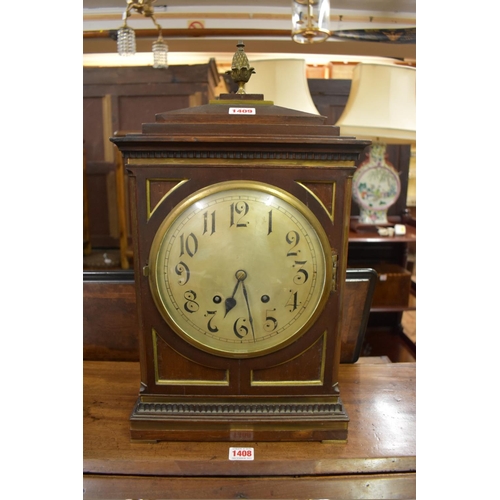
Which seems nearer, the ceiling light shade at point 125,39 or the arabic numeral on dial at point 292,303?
the arabic numeral on dial at point 292,303

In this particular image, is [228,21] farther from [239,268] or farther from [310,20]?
[239,268]

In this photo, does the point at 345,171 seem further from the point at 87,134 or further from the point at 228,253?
the point at 87,134

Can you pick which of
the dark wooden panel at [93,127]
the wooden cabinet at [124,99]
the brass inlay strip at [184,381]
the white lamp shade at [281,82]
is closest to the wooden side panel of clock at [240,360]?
the brass inlay strip at [184,381]

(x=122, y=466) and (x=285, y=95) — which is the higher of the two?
(x=285, y=95)

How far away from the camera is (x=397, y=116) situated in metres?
1.85

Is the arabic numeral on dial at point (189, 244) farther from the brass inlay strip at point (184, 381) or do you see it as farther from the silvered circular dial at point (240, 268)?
the brass inlay strip at point (184, 381)

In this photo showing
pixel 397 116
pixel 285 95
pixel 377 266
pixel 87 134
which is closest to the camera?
pixel 285 95

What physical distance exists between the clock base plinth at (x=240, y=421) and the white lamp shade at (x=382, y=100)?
4.40 ft

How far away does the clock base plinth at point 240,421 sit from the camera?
780 mm

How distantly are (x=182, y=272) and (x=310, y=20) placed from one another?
1208 mm

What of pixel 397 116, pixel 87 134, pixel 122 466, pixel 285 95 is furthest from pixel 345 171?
pixel 87 134

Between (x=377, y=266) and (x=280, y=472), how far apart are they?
167 centimetres

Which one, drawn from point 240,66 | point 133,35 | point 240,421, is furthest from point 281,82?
point 240,421

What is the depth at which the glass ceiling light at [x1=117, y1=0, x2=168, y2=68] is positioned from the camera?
4.90 ft
